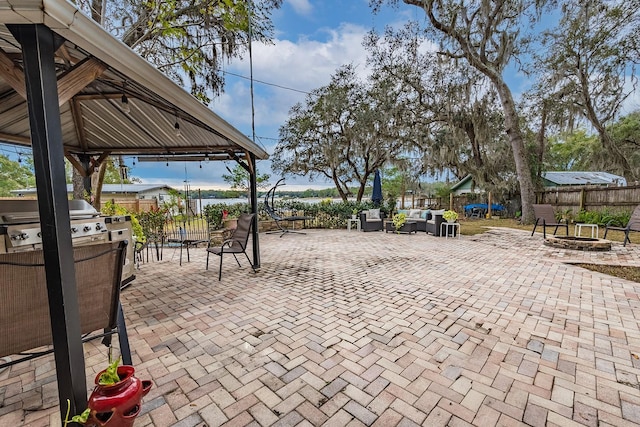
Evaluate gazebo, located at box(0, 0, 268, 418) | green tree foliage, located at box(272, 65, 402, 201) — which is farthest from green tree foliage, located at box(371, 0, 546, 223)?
gazebo, located at box(0, 0, 268, 418)

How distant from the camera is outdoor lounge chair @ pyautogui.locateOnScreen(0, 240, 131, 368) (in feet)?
4.19

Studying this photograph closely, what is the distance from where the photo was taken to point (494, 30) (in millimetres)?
9281

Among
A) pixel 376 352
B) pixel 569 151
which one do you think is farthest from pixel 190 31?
pixel 569 151

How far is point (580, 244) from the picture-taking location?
219 inches

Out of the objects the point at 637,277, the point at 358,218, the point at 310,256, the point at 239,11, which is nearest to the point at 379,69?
the point at 358,218

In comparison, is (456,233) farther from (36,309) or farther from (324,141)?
(36,309)

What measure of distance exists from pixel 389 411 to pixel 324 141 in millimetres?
11299

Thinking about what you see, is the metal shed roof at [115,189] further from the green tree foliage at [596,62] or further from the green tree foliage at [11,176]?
the green tree foliage at [596,62]

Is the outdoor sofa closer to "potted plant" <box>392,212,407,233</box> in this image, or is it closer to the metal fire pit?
"potted plant" <box>392,212,407,233</box>

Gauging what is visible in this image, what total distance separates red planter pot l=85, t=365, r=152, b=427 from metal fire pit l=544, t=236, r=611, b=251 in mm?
7522

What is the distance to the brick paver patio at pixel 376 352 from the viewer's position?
4.86 ft

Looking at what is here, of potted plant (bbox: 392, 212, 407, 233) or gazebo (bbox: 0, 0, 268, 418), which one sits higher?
gazebo (bbox: 0, 0, 268, 418)

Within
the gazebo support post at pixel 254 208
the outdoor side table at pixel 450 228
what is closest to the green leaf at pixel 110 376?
the gazebo support post at pixel 254 208

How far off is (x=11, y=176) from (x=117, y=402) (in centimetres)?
2384
